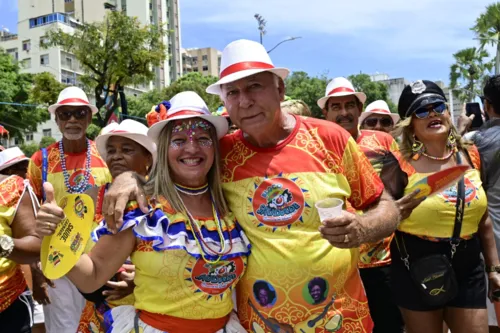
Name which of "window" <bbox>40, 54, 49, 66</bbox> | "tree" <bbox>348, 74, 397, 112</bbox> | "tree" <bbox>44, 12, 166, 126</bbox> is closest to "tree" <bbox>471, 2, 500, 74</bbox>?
"tree" <bbox>348, 74, 397, 112</bbox>

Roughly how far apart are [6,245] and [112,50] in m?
21.3

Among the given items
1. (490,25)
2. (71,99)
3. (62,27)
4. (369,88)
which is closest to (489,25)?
(490,25)

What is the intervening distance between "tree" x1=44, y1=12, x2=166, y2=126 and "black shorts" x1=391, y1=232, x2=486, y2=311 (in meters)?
20.5

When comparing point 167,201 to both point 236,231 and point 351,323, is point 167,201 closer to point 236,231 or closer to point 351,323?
point 236,231

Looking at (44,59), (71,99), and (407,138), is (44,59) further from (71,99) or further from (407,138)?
(407,138)

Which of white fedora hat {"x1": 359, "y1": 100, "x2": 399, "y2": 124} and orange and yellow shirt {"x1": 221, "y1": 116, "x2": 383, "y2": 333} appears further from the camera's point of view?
white fedora hat {"x1": 359, "y1": 100, "x2": 399, "y2": 124}

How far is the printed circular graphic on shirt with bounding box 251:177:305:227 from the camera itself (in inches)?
103

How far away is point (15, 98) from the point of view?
96.3ft

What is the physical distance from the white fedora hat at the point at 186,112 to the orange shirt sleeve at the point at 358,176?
69 cm

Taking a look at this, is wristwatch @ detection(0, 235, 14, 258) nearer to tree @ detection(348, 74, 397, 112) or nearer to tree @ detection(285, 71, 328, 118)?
tree @ detection(285, 71, 328, 118)

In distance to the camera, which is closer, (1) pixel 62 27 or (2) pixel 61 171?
(2) pixel 61 171

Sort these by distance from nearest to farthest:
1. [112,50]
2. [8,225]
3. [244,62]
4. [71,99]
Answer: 1. [244,62]
2. [8,225]
3. [71,99]
4. [112,50]

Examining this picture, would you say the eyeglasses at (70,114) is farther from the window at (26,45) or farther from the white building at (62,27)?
the window at (26,45)

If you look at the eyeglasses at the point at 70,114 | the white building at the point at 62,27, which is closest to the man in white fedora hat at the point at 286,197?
the eyeglasses at the point at 70,114
